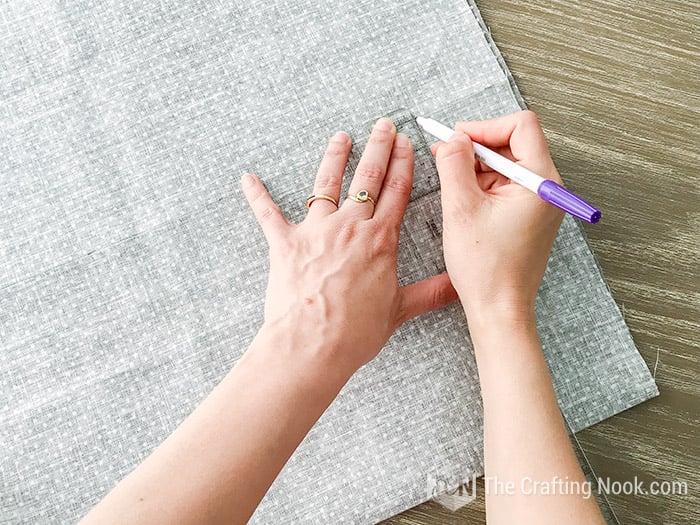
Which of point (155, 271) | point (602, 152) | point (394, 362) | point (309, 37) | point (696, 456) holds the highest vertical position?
point (309, 37)

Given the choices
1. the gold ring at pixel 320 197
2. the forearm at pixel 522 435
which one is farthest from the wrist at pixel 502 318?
the gold ring at pixel 320 197

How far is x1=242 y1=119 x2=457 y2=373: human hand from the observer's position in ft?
2.35

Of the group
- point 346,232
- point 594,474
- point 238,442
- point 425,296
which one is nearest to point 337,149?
point 346,232

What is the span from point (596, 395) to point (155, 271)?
62 cm

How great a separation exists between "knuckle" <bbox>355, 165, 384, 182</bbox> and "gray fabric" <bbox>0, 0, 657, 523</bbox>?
65 millimetres

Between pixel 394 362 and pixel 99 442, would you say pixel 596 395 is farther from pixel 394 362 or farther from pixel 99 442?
pixel 99 442

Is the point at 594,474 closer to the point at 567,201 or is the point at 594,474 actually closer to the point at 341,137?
the point at 567,201

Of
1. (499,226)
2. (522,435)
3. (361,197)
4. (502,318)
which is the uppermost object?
(361,197)

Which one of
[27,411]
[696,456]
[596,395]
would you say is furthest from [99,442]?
[696,456]

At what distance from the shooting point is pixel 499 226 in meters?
0.70

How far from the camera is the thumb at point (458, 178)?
70cm

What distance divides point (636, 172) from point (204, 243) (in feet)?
2.02

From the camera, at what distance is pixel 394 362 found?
810 millimetres

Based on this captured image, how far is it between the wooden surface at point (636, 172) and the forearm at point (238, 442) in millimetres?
256
